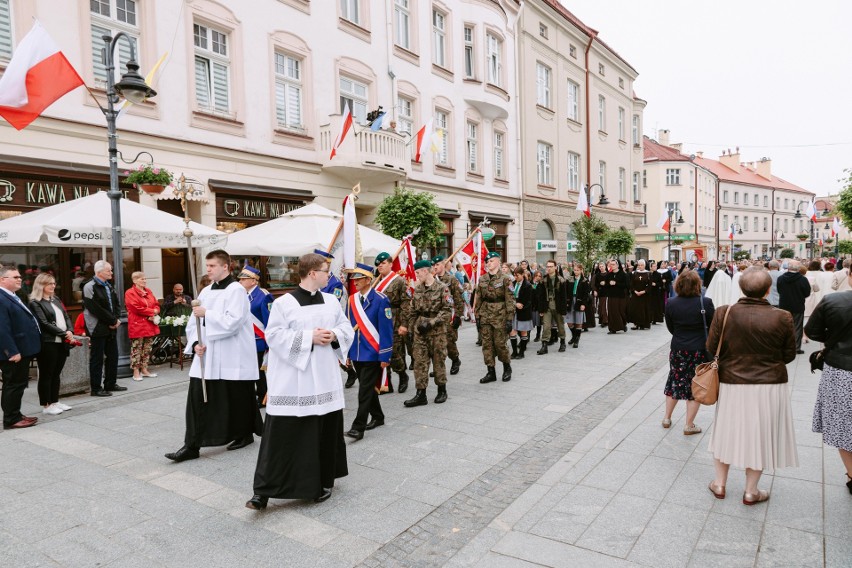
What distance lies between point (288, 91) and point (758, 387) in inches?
535

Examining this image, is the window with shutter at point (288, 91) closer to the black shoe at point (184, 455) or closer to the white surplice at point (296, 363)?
the black shoe at point (184, 455)

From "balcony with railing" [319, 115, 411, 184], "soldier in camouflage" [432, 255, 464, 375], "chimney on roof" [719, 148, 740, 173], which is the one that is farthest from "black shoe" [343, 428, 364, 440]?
"chimney on roof" [719, 148, 740, 173]

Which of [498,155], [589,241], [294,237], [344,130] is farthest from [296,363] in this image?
[498,155]

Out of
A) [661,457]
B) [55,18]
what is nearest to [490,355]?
[661,457]

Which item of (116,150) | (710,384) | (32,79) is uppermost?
(32,79)

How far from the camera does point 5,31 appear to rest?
9.43 m

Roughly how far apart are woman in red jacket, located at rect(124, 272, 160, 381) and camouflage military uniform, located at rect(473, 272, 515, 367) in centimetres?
537

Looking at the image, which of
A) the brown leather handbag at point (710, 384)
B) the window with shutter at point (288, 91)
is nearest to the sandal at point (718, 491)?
the brown leather handbag at point (710, 384)

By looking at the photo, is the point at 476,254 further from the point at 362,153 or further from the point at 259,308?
the point at 259,308

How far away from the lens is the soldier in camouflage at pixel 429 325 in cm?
722

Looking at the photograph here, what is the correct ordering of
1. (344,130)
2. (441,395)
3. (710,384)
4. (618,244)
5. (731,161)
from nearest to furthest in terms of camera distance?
1. (710,384)
2. (441,395)
3. (344,130)
4. (618,244)
5. (731,161)

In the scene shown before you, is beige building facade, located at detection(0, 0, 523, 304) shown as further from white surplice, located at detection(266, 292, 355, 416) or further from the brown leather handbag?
the brown leather handbag

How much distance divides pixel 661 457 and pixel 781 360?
158 cm

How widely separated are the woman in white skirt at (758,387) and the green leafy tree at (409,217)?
10467mm
